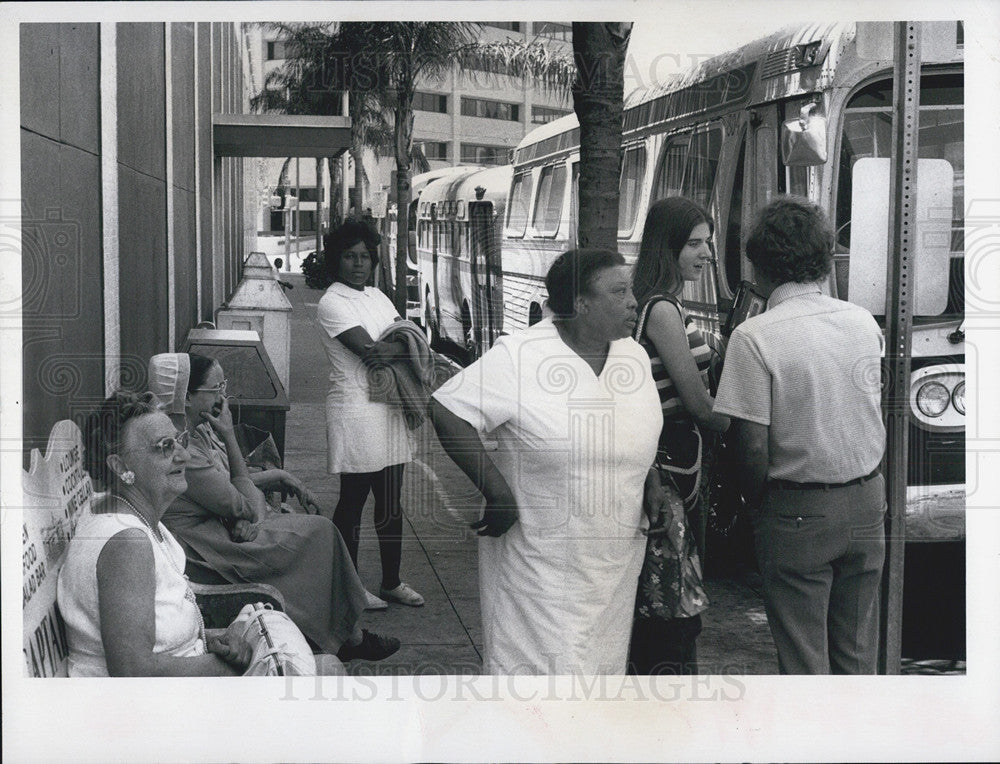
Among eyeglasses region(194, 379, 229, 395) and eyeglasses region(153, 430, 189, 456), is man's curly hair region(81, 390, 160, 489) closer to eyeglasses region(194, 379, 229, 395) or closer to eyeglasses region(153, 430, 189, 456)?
eyeglasses region(153, 430, 189, 456)

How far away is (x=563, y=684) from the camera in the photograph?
388 cm

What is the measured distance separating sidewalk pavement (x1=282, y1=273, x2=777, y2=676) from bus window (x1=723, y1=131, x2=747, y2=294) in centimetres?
114

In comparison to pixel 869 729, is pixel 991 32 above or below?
above

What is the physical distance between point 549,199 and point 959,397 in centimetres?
170

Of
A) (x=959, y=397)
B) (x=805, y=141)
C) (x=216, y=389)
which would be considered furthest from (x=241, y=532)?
(x=959, y=397)

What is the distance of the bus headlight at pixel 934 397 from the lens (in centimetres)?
430

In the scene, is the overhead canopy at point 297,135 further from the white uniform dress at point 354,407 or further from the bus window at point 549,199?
the bus window at point 549,199

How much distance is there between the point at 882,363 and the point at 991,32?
1.26 metres

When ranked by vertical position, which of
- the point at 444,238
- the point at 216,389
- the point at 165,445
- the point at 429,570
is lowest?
the point at 429,570

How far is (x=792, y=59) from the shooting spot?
14.6ft

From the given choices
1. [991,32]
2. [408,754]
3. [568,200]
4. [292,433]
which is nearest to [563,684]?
[408,754]

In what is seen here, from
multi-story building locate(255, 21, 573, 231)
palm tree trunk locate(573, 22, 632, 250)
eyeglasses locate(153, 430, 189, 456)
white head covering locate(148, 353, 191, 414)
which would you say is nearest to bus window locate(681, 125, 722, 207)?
palm tree trunk locate(573, 22, 632, 250)

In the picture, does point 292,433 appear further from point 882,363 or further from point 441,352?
point 882,363

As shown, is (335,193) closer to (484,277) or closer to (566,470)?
(484,277)
